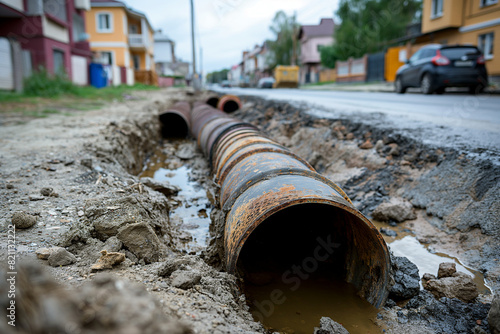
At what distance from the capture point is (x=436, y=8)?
66.3ft

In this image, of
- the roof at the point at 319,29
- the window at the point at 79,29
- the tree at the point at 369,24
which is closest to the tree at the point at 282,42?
the roof at the point at 319,29

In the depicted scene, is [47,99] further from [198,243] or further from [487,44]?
[487,44]

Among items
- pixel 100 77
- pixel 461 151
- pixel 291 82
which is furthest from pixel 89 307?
pixel 291 82

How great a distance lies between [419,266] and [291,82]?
104 ft

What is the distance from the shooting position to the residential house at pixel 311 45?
46.4m

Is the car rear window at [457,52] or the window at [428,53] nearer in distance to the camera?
the car rear window at [457,52]

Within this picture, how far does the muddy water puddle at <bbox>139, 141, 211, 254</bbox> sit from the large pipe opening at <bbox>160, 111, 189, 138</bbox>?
312cm

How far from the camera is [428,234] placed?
3168mm

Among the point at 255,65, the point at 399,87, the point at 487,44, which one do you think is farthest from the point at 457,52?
the point at 255,65

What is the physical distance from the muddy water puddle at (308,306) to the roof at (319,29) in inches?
1903

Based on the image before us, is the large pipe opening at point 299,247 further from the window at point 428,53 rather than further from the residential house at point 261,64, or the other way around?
the residential house at point 261,64

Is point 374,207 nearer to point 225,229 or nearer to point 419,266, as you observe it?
point 419,266

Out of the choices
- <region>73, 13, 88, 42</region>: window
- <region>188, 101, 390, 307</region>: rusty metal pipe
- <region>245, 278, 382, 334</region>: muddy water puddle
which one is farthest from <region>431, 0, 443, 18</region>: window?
<region>245, 278, 382, 334</region>: muddy water puddle

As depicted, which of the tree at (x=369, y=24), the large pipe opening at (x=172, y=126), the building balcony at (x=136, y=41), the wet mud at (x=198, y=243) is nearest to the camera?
the wet mud at (x=198, y=243)
